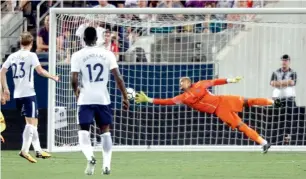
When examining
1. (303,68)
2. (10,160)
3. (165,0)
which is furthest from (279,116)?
(10,160)

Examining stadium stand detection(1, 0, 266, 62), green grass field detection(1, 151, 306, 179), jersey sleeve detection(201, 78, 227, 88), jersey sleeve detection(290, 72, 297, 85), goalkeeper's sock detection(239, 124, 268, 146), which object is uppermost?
stadium stand detection(1, 0, 266, 62)

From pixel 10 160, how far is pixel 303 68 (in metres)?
6.14

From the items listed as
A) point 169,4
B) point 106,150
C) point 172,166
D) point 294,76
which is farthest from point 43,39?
point 106,150

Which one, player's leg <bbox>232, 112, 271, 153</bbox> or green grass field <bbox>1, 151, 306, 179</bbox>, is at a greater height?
player's leg <bbox>232, 112, 271, 153</bbox>

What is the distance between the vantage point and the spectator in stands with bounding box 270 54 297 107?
68.7ft

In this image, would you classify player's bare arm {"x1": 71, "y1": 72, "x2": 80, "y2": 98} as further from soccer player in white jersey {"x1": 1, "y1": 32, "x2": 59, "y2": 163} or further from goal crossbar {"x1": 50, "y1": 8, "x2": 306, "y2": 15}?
goal crossbar {"x1": 50, "y1": 8, "x2": 306, "y2": 15}

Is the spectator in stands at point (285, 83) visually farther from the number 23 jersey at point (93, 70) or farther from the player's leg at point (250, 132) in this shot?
the number 23 jersey at point (93, 70)

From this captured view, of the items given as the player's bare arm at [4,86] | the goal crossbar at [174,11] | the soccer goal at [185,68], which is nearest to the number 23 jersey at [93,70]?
the player's bare arm at [4,86]

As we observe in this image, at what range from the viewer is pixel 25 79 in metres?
17.2

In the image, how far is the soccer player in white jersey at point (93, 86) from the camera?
14320 millimetres

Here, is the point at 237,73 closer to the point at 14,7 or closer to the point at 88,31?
the point at 14,7

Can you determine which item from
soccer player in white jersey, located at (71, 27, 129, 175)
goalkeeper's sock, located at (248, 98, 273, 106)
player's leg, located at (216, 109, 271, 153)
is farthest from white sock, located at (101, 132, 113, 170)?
goalkeeper's sock, located at (248, 98, 273, 106)

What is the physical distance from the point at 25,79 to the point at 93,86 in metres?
3.02

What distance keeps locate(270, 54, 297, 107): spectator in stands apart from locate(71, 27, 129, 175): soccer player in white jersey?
7.04 m
